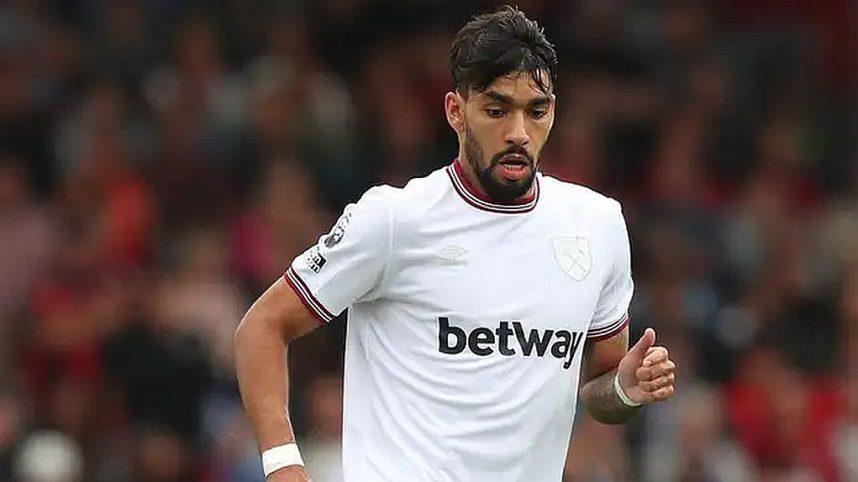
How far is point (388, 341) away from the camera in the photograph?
624cm

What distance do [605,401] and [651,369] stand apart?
495 millimetres

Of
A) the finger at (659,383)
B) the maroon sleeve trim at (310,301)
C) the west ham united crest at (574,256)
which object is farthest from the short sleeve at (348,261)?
the finger at (659,383)

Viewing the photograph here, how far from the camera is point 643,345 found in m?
6.14

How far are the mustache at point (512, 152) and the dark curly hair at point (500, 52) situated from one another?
187 millimetres

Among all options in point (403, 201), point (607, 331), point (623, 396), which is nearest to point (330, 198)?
point (607, 331)

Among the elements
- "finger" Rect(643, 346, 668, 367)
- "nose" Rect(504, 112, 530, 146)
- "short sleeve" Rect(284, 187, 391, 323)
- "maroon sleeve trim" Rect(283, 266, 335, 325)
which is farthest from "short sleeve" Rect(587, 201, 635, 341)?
"maroon sleeve trim" Rect(283, 266, 335, 325)

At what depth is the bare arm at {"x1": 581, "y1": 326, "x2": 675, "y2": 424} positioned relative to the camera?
6.09 meters

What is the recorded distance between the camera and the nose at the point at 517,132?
19.9ft

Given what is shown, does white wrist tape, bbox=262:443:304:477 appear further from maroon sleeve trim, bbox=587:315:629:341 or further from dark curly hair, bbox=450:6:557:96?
dark curly hair, bbox=450:6:557:96

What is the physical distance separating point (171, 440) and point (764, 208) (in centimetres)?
437

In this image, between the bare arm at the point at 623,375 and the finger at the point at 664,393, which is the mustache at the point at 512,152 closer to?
the bare arm at the point at 623,375

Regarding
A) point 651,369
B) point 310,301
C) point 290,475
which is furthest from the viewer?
point 310,301

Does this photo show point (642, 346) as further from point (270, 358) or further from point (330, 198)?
point (330, 198)

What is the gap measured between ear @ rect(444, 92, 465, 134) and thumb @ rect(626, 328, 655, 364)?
816mm
